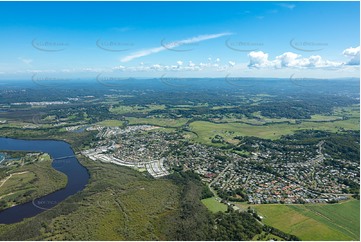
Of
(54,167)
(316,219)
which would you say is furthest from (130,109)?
(316,219)

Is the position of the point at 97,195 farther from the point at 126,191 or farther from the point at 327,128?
the point at 327,128

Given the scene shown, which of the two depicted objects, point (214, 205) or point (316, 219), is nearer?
point (316, 219)

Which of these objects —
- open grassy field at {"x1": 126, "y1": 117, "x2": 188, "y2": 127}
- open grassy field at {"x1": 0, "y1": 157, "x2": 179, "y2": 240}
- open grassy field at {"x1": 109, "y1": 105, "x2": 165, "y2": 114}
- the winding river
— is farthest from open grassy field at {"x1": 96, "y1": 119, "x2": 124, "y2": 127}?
open grassy field at {"x1": 0, "y1": 157, "x2": 179, "y2": 240}

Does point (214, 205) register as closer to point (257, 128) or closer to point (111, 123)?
point (257, 128)

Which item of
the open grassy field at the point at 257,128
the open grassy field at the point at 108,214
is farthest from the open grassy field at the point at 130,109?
the open grassy field at the point at 108,214

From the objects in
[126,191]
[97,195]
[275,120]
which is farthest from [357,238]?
[275,120]

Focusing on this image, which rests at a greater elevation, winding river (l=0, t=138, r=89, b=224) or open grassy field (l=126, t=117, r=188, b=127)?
open grassy field (l=126, t=117, r=188, b=127)

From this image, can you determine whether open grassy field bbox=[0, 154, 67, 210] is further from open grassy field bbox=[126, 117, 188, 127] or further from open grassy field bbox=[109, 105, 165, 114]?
open grassy field bbox=[109, 105, 165, 114]
